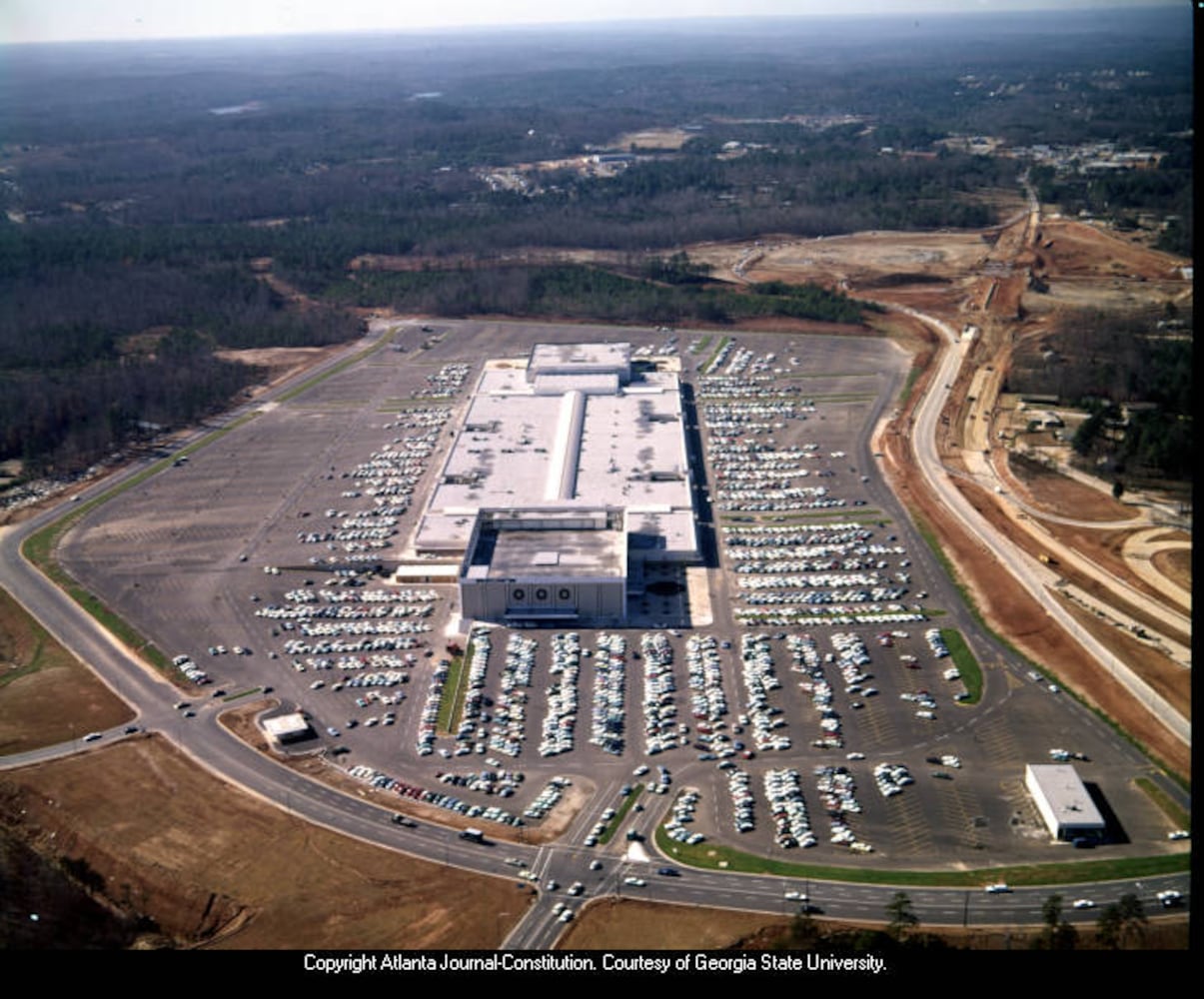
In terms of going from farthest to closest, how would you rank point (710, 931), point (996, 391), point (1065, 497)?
point (996, 391) → point (1065, 497) → point (710, 931)

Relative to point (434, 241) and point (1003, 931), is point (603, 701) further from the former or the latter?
point (434, 241)

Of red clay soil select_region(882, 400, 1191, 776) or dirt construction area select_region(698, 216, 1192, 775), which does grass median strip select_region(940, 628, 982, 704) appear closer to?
red clay soil select_region(882, 400, 1191, 776)

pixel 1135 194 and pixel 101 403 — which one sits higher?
pixel 1135 194

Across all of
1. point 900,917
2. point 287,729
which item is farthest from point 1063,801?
point 287,729

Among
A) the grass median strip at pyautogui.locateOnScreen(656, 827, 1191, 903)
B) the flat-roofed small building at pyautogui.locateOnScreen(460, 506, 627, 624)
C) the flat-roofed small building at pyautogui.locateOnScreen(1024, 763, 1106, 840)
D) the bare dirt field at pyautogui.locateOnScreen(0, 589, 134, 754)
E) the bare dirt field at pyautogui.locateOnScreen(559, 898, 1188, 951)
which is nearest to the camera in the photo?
the bare dirt field at pyautogui.locateOnScreen(559, 898, 1188, 951)

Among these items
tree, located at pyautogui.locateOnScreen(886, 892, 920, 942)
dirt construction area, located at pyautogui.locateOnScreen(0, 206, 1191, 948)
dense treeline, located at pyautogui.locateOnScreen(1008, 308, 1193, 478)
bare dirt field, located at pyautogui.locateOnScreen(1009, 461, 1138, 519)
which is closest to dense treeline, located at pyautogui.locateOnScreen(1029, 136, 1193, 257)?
dense treeline, located at pyautogui.locateOnScreen(1008, 308, 1193, 478)

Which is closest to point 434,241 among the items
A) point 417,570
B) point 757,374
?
point 757,374

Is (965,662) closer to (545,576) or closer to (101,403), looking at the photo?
(545,576)
